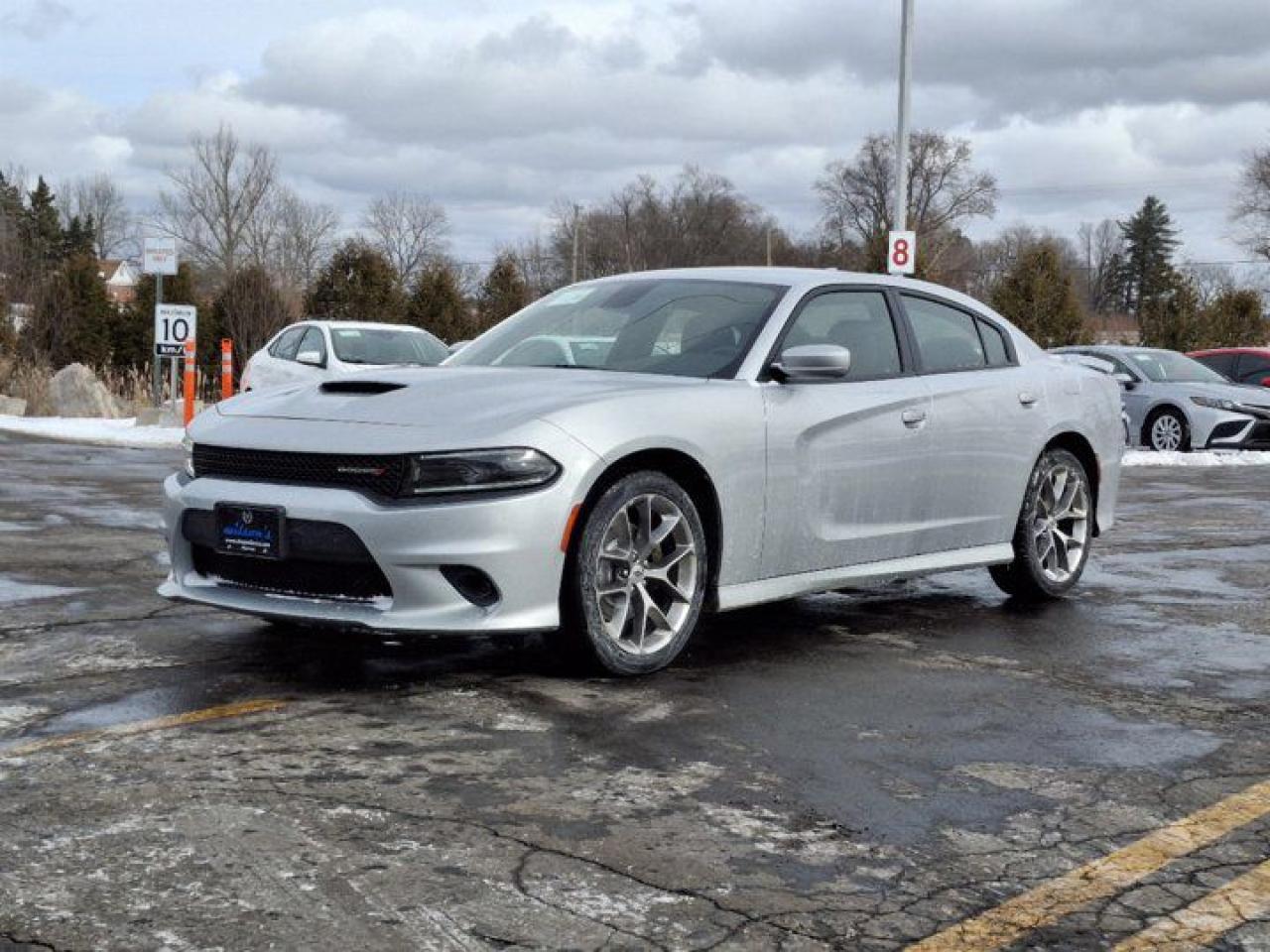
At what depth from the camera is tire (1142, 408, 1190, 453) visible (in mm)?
20594

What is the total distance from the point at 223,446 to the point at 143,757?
1.51 meters

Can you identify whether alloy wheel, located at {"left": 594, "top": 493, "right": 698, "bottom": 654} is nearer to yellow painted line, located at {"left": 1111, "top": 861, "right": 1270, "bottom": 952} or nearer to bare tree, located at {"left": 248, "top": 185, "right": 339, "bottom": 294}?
yellow painted line, located at {"left": 1111, "top": 861, "right": 1270, "bottom": 952}

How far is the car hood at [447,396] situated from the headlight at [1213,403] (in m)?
16.2

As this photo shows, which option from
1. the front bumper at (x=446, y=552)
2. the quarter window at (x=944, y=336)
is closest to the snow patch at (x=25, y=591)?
the front bumper at (x=446, y=552)

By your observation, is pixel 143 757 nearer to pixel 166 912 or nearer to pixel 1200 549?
pixel 166 912

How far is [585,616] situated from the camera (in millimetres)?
5375

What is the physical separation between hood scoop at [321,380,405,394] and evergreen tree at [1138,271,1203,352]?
31.7 metres

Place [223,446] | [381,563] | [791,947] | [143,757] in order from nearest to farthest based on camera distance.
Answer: [791,947] → [143,757] → [381,563] → [223,446]

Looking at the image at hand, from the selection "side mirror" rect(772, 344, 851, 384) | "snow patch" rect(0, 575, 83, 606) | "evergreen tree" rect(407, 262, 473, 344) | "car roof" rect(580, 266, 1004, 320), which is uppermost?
"evergreen tree" rect(407, 262, 473, 344)

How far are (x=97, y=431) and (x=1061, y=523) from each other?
1604 centimetres

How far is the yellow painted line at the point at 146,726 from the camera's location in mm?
4484

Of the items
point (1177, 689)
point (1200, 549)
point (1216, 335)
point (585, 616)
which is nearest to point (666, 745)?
point (585, 616)

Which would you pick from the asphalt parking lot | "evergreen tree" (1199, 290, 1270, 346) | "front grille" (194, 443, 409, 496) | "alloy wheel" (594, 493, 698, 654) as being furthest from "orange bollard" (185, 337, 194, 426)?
"evergreen tree" (1199, 290, 1270, 346)

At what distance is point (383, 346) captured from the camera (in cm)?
1819
